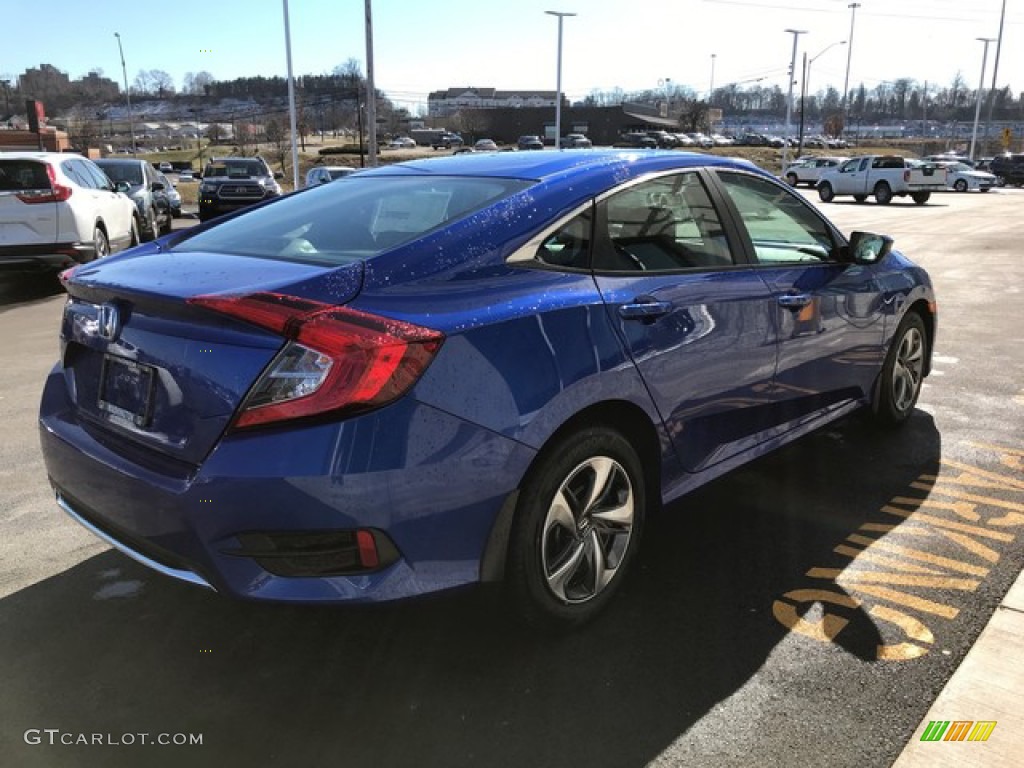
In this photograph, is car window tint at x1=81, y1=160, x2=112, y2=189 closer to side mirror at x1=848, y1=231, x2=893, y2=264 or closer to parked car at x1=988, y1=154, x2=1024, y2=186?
side mirror at x1=848, y1=231, x2=893, y2=264

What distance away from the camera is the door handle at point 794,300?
359 centimetres

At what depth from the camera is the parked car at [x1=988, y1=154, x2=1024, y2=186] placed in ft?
150

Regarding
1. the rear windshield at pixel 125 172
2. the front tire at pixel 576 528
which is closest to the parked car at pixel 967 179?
the rear windshield at pixel 125 172

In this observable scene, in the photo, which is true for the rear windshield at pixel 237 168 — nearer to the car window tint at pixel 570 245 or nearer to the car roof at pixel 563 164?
the car roof at pixel 563 164

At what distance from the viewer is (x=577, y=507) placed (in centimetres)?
278

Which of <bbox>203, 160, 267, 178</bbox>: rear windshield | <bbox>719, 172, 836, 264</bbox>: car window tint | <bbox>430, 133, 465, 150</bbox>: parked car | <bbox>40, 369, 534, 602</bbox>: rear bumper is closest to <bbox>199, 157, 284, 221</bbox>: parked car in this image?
<bbox>203, 160, 267, 178</bbox>: rear windshield

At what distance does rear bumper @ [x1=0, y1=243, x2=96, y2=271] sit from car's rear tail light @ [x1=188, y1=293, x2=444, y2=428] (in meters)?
8.83

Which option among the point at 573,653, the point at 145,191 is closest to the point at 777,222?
Result: the point at 573,653

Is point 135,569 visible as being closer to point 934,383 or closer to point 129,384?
point 129,384

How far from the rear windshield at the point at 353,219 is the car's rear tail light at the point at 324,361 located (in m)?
0.38

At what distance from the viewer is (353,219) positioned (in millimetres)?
3156

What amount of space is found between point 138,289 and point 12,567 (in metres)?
1.59

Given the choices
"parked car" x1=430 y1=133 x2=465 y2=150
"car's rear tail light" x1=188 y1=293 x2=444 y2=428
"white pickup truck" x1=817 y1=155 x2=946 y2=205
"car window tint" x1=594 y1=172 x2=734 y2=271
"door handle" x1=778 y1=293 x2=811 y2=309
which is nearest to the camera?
"car's rear tail light" x1=188 y1=293 x2=444 y2=428

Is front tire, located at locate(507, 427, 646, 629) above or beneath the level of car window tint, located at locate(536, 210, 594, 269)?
beneath
